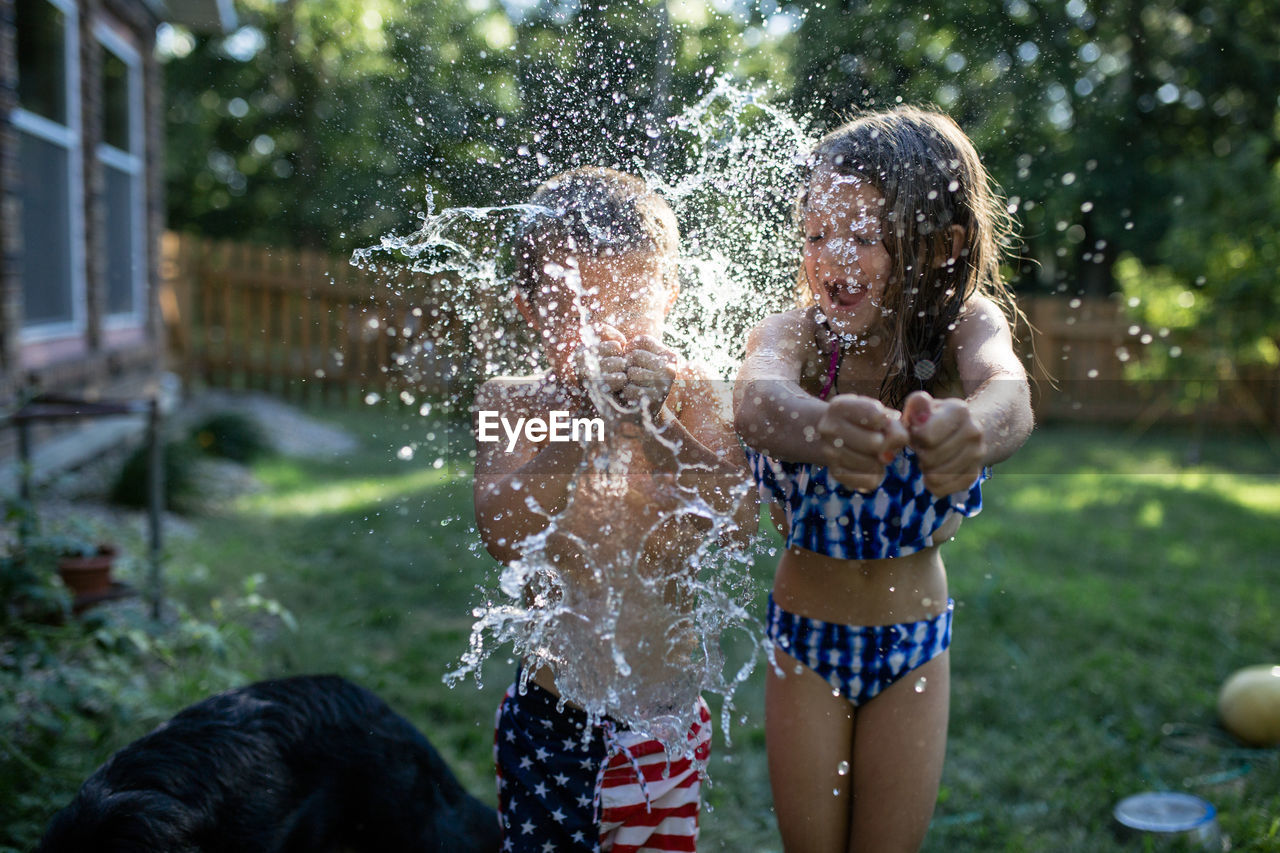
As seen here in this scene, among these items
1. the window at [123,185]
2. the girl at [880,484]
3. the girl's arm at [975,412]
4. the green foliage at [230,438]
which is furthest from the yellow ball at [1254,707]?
the window at [123,185]

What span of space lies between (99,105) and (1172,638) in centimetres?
739

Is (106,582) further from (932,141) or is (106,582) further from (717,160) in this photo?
(932,141)

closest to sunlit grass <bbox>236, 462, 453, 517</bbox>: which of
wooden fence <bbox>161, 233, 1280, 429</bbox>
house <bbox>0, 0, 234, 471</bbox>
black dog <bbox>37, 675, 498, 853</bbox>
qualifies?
wooden fence <bbox>161, 233, 1280, 429</bbox>

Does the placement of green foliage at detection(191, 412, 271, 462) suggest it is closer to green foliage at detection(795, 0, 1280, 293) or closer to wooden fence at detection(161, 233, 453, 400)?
wooden fence at detection(161, 233, 453, 400)

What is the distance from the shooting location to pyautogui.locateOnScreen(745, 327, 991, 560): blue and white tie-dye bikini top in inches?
58.9

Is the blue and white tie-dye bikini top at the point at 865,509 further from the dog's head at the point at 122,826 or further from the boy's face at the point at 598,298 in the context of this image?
the dog's head at the point at 122,826

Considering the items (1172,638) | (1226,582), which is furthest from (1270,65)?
(1172,638)

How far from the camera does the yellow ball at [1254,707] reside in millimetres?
2707

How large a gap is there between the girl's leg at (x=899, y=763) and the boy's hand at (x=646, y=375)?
68 cm

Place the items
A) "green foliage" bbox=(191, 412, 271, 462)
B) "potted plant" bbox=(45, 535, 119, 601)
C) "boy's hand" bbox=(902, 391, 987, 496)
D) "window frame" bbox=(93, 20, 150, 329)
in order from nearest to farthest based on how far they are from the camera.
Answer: "boy's hand" bbox=(902, 391, 987, 496), "potted plant" bbox=(45, 535, 119, 601), "green foliage" bbox=(191, 412, 271, 462), "window frame" bbox=(93, 20, 150, 329)

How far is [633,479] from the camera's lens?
139 centimetres

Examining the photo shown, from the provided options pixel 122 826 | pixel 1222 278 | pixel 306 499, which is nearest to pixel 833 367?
pixel 122 826

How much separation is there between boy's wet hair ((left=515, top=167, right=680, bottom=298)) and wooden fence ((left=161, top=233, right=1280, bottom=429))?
25 cm

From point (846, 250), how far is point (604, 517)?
0.56 m
